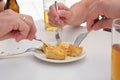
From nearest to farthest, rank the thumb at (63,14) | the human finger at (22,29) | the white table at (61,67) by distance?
the white table at (61,67) < the human finger at (22,29) < the thumb at (63,14)

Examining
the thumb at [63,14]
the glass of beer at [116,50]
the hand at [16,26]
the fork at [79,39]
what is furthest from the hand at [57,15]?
A: the glass of beer at [116,50]

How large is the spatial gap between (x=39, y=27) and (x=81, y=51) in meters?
0.43

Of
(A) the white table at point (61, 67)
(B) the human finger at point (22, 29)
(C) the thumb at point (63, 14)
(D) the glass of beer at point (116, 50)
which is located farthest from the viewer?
(C) the thumb at point (63, 14)

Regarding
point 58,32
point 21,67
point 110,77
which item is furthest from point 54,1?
point 110,77

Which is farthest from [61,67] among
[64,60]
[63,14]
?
[63,14]

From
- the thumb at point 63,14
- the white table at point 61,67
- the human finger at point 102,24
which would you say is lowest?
the white table at point 61,67

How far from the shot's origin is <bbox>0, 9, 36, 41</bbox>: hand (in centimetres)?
88

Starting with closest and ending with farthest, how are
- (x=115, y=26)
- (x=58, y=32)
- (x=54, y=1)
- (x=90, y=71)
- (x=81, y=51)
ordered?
(x=115, y=26)
(x=90, y=71)
(x=81, y=51)
(x=58, y=32)
(x=54, y=1)

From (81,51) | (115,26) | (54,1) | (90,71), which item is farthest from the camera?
(54,1)

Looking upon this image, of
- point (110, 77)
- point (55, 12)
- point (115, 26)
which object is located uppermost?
point (55, 12)

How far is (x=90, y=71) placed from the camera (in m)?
0.77

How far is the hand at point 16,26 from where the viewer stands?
2.89ft

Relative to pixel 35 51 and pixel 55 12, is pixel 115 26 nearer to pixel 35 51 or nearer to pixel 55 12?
pixel 35 51

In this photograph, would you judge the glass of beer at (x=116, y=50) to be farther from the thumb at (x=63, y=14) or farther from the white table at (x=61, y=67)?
the thumb at (x=63, y=14)
